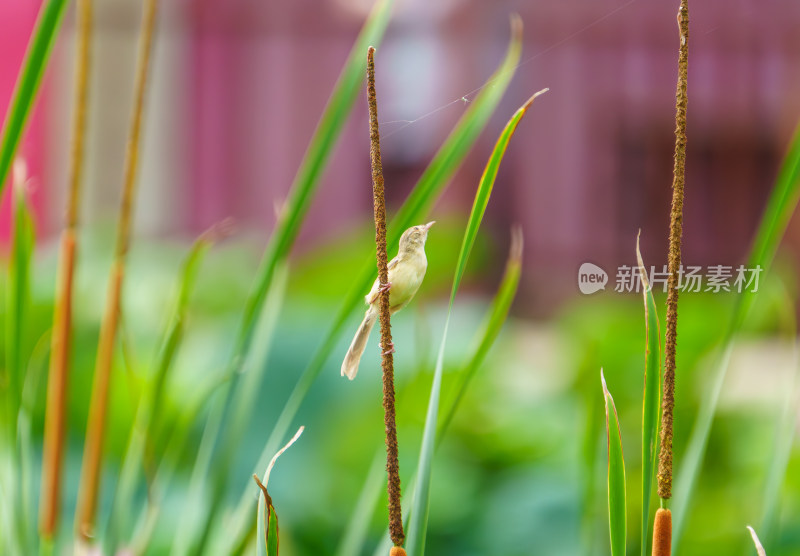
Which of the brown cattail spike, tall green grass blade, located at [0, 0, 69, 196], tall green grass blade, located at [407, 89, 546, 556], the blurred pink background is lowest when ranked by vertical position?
the brown cattail spike

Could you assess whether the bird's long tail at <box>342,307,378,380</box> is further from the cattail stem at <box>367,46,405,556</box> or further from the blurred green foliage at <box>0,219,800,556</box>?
the blurred green foliage at <box>0,219,800,556</box>

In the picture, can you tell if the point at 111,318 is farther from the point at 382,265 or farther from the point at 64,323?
the point at 382,265

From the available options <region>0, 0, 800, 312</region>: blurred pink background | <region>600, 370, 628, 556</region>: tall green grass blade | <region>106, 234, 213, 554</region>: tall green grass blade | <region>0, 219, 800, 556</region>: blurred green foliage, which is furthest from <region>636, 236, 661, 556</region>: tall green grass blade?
<region>0, 0, 800, 312</region>: blurred pink background

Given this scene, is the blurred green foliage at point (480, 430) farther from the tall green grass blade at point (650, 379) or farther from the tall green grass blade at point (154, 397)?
the tall green grass blade at point (650, 379)

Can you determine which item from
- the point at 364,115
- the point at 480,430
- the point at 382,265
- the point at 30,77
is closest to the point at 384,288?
the point at 382,265

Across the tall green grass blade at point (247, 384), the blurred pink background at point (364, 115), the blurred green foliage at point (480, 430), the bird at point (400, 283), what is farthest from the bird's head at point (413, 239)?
the blurred pink background at point (364, 115)

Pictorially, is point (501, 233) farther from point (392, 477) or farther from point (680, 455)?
point (392, 477)
